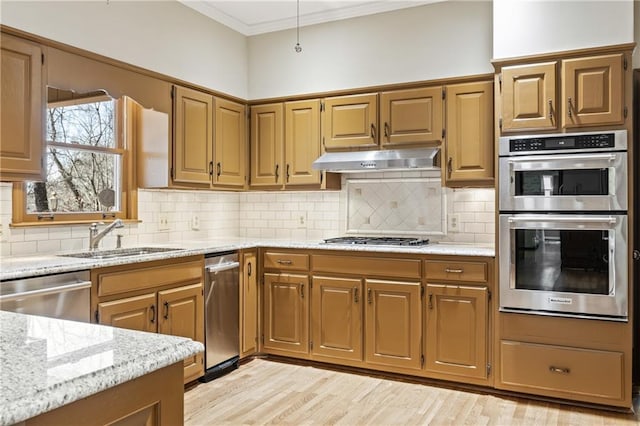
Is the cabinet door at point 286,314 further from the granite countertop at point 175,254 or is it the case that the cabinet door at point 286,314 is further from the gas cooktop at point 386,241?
the gas cooktop at point 386,241

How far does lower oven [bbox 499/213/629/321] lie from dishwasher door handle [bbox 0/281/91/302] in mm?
2457

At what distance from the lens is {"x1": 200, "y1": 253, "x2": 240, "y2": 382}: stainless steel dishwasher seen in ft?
12.1

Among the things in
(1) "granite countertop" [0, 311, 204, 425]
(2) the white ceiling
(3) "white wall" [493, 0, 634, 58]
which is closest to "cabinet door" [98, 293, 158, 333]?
(1) "granite countertop" [0, 311, 204, 425]

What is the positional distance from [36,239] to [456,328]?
2712 millimetres

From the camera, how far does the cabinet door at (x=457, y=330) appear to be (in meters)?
3.48

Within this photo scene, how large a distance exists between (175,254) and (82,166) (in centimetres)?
94

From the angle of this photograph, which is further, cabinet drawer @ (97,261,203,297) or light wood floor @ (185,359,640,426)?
light wood floor @ (185,359,640,426)

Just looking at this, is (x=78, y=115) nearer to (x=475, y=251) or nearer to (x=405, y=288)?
(x=405, y=288)

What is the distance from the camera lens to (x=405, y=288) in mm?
3674

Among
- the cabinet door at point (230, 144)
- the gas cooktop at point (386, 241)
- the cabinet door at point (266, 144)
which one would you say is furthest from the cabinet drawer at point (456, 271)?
the cabinet door at point (230, 144)

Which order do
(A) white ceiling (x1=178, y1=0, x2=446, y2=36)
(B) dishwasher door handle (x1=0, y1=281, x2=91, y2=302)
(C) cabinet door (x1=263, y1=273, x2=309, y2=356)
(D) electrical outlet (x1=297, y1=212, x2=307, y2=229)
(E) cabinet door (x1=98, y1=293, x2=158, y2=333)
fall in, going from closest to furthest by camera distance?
(B) dishwasher door handle (x1=0, y1=281, x2=91, y2=302)
(E) cabinet door (x1=98, y1=293, x2=158, y2=333)
(C) cabinet door (x1=263, y1=273, x2=309, y2=356)
(A) white ceiling (x1=178, y1=0, x2=446, y2=36)
(D) electrical outlet (x1=297, y1=212, x2=307, y2=229)

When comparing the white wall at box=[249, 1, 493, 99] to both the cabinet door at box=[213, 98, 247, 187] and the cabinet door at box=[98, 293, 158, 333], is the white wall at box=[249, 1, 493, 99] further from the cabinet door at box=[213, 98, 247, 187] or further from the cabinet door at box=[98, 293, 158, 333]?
the cabinet door at box=[98, 293, 158, 333]

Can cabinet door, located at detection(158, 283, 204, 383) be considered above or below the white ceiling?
below

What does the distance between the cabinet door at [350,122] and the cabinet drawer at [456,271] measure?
111 cm
